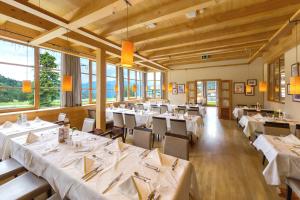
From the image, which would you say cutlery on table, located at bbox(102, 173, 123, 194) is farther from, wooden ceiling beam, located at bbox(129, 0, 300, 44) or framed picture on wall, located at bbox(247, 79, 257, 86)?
framed picture on wall, located at bbox(247, 79, 257, 86)

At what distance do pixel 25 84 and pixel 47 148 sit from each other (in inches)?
104

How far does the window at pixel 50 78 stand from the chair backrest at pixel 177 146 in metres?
4.87

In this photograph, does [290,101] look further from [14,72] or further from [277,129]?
[14,72]

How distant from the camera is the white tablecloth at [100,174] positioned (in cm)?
124

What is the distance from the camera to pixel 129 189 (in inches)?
47.5

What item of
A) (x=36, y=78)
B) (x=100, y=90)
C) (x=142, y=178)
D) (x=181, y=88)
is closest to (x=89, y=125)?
(x=100, y=90)

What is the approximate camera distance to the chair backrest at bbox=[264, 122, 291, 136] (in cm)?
297

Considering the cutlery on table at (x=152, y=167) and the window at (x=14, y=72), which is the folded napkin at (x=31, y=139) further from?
the window at (x=14, y=72)

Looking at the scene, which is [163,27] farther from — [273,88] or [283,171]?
[273,88]

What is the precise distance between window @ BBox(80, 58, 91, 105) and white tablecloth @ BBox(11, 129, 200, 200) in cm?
446

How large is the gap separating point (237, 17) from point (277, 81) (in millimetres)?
4499

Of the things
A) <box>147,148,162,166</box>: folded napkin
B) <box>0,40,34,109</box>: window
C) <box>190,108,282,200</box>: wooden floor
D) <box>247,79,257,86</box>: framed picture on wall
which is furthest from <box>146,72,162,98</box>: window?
<box>147,148,162,166</box>: folded napkin

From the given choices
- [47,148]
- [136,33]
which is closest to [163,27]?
[136,33]

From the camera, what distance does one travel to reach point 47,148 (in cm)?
205
